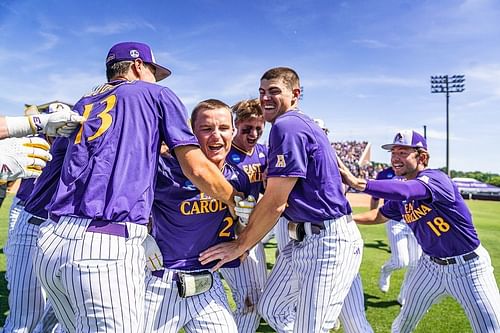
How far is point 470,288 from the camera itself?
3773 mm

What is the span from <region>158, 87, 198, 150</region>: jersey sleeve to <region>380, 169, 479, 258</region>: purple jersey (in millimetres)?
2306

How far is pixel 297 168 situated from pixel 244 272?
4.58 ft

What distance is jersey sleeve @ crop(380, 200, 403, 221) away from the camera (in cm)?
471

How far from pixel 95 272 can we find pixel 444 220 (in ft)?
10.2

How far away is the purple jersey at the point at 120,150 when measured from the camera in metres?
2.15

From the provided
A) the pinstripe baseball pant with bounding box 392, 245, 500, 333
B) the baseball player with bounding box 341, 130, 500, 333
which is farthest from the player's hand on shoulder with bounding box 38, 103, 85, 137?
the pinstripe baseball pant with bounding box 392, 245, 500, 333

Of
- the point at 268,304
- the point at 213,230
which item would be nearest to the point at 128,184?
the point at 213,230

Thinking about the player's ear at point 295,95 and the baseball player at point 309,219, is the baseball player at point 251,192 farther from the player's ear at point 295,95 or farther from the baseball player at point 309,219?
the player's ear at point 295,95

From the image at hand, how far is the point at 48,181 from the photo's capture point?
10.6 feet

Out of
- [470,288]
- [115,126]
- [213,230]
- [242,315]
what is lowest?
[242,315]

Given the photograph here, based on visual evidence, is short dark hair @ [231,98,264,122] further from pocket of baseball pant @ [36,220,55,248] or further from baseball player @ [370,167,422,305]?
baseball player @ [370,167,422,305]

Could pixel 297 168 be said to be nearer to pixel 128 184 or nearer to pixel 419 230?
pixel 128 184

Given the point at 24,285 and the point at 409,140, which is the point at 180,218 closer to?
the point at 24,285

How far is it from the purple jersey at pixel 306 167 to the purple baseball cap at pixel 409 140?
138 cm
